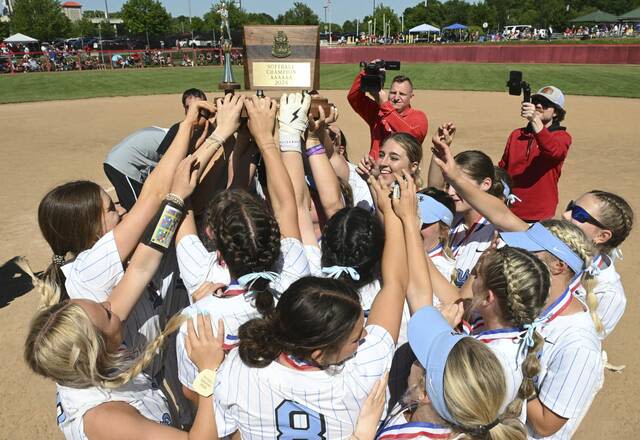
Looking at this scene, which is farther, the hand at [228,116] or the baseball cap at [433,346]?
the hand at [228,116]

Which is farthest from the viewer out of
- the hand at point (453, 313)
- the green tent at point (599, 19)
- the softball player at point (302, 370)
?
the green tent at point (599, 19)

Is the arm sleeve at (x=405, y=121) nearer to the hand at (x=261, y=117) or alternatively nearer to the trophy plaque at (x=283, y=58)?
the trophy plaque at (x=283, y=58)

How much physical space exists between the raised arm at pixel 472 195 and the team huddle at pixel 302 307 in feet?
0.04

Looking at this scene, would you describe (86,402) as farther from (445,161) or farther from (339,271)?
(445,161)

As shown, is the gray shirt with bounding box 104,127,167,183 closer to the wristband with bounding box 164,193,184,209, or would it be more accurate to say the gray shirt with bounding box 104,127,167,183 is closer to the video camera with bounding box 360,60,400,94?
the video camera with bounding box 360,60,400,94

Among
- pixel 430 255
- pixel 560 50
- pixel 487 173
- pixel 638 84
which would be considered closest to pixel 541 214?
pixel 487 173

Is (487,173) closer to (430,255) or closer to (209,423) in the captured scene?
(430,255)

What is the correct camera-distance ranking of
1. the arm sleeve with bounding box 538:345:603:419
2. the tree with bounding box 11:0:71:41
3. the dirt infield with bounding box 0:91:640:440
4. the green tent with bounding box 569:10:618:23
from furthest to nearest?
the green tent with bounding box 569:10:618:23, the tree with bounding box 11:0:71:41, the dirt infield with bounding box 0:91:640:440, the arm sleeve with bounding box 538:345:603:419

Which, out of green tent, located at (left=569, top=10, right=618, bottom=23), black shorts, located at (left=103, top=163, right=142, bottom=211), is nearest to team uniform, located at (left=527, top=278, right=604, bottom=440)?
black shorts, located at (left=103, top=163, right=142, bottom=211)

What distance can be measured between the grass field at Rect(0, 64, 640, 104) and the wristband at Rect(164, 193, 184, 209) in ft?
81.0

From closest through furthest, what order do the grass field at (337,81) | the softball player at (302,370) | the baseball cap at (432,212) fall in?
the softball player at (302,370)
the baseball cap at (432,212)
the grass field at (337,81)

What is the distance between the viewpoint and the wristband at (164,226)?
2662mm

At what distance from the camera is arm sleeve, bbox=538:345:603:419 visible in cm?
243

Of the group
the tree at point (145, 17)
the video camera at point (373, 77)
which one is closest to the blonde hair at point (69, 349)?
the video camera at point (373, 77)
